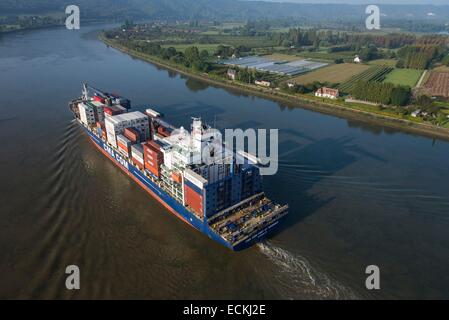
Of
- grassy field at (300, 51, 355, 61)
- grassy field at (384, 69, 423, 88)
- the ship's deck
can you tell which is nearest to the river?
the ship's deck

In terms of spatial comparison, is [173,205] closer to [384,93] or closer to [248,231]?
[248,231]

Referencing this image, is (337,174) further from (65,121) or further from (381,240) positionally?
(65,121)

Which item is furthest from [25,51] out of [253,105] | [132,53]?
[253,105]

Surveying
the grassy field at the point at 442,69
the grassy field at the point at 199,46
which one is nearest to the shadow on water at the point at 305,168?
the grassy field at the point at 442,69

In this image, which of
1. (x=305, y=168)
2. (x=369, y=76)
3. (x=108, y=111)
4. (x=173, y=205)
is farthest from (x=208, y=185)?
(x=369, y=76)

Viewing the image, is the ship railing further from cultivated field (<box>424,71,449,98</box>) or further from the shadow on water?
cultivated field (<box>424,71,449,98</box>)

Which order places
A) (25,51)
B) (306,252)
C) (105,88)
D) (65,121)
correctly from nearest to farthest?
(306,252) < (65,121) < (105,88) < (25,51)

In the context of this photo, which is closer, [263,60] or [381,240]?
[381,240]
